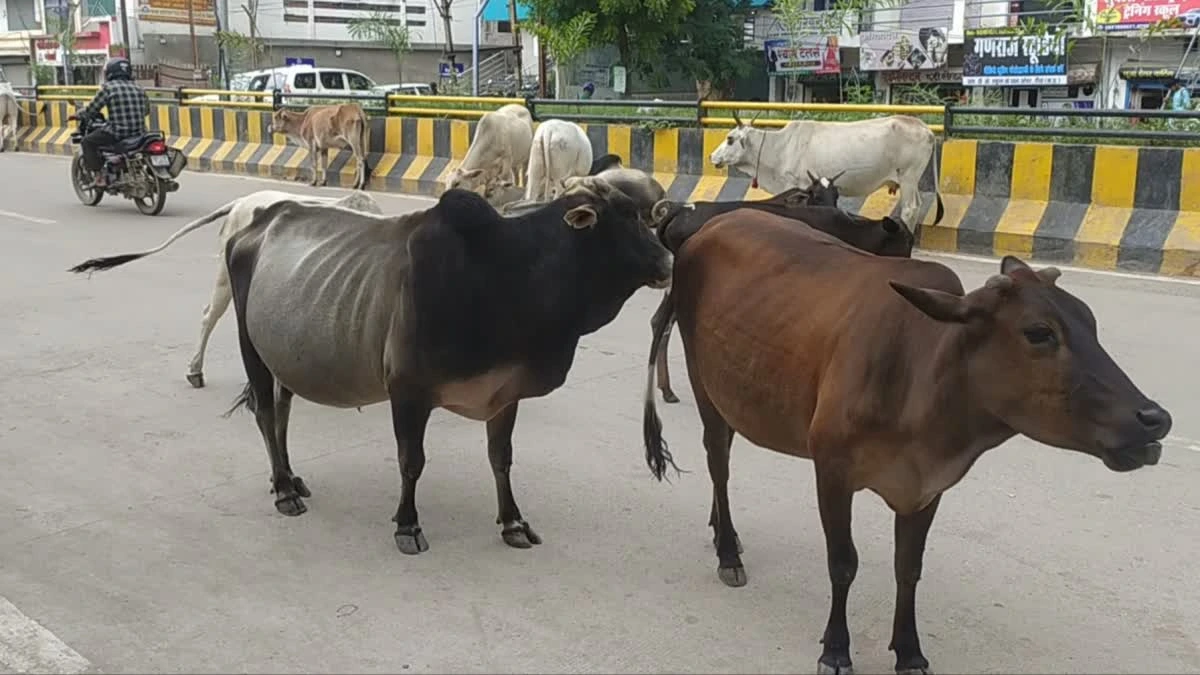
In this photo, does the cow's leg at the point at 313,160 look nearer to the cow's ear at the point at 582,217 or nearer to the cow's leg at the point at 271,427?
the cow's leg at the point at 271,427

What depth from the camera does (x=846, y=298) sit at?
3.15m

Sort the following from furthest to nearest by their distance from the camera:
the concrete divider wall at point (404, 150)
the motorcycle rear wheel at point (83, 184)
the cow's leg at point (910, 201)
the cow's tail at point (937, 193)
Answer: the motorcycle rear wheel at point (83, 184)
the concrete divider wall at point (404, 150)
the cow's leg at point (910, 201)
the cow's tail at point (937, 193)

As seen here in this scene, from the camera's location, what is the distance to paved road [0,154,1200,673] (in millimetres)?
3416

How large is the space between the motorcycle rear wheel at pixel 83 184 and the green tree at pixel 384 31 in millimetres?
22957

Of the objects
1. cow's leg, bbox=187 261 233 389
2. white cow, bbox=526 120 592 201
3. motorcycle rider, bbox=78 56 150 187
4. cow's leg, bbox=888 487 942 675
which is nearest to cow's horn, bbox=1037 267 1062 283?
cow's leg, bbox=888 487 942 675

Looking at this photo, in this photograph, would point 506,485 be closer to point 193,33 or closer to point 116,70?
point 116,70

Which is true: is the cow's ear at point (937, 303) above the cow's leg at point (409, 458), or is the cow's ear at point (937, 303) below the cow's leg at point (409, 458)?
above

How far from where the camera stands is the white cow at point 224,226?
538cm

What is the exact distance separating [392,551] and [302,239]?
50.2 inches

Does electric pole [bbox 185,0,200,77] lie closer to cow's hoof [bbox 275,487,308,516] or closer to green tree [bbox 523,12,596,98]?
green tree [bbox 523,12,596,98]

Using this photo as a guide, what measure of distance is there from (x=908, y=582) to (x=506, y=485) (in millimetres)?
1561

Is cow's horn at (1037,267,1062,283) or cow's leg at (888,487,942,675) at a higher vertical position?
cow's horn at (1037,267,1062,283)

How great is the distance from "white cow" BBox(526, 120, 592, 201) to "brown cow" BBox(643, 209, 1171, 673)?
24.6ft

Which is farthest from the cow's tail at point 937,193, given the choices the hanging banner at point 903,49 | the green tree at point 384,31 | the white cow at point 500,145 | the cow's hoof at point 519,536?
the green tree at point 384,31
